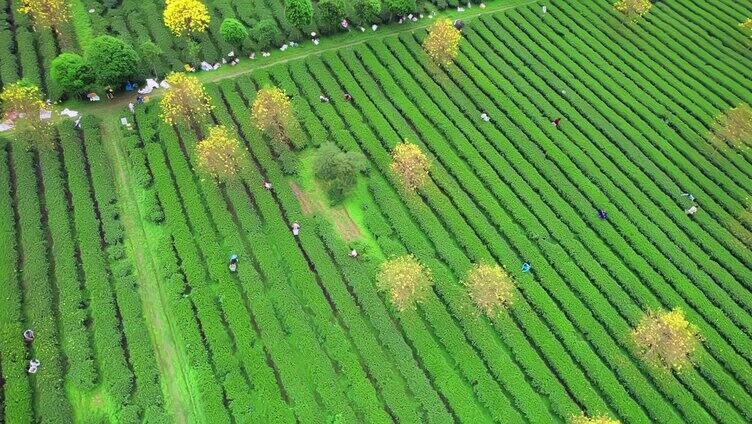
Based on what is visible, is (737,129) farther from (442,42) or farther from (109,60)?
(109,60)

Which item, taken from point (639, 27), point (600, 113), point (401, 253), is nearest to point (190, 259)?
point (401, 253)

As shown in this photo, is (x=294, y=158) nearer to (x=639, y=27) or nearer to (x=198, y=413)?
(x=198, y=413)

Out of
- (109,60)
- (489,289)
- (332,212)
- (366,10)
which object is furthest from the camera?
(366,10)

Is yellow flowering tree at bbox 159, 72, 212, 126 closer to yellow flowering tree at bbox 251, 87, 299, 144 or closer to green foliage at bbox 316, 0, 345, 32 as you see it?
yellow flowering tree at bbox 251, 87, 299, 144

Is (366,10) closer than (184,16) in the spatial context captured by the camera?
No

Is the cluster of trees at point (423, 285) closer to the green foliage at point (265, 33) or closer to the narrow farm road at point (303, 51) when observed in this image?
the narrow farm road at point (303, 51)

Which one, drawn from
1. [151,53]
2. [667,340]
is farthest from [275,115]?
[667,340]

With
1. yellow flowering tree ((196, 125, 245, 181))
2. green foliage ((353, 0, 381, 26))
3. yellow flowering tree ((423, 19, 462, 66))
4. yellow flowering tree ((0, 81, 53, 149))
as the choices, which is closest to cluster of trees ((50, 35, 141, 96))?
yellow flowering tree ((0, 81, 53, 149))

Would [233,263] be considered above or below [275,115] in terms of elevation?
below
